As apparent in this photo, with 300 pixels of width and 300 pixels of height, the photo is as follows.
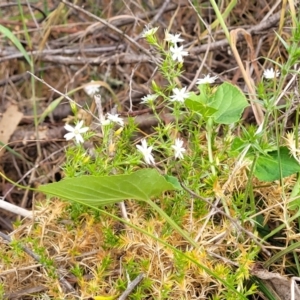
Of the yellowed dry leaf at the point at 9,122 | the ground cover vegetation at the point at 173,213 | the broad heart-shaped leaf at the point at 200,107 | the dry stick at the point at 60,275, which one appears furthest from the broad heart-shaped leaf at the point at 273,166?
the yellowed dry leaf at the point at 9,122

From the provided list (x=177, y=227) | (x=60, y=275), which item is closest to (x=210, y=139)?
(x=177, y=227)

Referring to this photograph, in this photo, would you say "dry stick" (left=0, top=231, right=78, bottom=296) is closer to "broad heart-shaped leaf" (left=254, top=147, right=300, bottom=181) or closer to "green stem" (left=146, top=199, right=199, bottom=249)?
"green stem" (left=146, top=199, right=199, bottom=249)

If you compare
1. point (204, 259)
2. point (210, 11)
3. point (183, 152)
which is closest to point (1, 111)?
point (210, 11)

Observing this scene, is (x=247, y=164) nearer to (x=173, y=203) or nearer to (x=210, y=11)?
(x=173, y=203)

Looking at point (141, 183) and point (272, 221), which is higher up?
point (141, 183)

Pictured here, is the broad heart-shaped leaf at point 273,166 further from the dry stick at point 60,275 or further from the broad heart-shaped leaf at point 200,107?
the dry stick at point 60,275

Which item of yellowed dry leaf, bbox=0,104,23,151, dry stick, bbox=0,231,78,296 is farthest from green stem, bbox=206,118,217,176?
yellowed dry leaf, bbox=0,104,23,151
